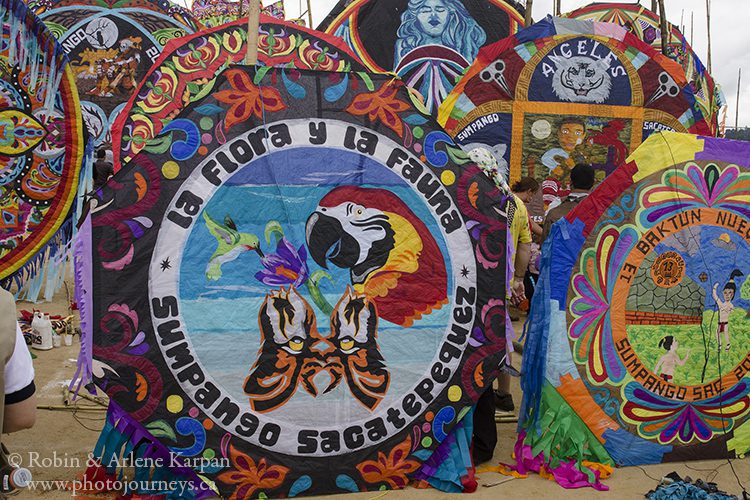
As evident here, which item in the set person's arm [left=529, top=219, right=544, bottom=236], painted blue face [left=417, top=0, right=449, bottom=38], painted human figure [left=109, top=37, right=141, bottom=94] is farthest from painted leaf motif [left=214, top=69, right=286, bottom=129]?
painted human figure [left=109, top=37, right=141, bottom=94]

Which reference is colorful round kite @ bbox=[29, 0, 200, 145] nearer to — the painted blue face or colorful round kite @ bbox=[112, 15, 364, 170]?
colorful round kite @ bbox=[112, 15, 364, 170]

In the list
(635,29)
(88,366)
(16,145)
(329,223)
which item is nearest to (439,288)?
(329,223)

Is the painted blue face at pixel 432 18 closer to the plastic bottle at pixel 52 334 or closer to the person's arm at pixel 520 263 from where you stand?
the person's arm at pixel 520 263

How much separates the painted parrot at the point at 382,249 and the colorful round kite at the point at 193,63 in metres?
3.81

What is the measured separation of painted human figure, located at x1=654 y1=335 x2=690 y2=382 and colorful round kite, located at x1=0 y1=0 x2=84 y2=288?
428 centimetres

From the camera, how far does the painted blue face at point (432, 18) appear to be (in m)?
9.79

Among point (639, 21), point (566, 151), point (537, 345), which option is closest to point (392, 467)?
point (537, 345)

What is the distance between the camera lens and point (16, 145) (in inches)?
228

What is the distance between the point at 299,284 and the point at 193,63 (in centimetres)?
462

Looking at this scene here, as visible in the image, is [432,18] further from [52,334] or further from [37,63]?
[52,334]

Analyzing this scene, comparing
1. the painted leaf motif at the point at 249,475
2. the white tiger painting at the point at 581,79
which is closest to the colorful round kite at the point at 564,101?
the white tiger painting at the point at 581,79

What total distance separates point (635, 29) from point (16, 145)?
960 cm

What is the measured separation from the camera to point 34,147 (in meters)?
5.82

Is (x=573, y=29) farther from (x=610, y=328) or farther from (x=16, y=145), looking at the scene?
(x=16, y=145)
